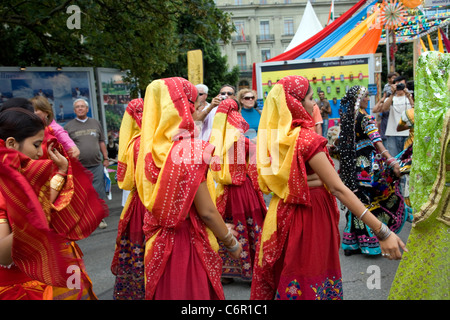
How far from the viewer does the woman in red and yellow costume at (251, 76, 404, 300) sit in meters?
2.61

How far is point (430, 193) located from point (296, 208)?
2.78ft

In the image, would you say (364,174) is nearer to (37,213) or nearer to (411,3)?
(37,213)

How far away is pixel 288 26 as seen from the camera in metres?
45.5

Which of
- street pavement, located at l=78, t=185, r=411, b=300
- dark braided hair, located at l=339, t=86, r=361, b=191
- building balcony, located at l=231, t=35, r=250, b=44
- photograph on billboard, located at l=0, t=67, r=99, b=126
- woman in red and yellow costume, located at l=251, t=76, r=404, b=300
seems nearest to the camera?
woman in red and yellow costume, located at l=251, t=76, r=404, b=300

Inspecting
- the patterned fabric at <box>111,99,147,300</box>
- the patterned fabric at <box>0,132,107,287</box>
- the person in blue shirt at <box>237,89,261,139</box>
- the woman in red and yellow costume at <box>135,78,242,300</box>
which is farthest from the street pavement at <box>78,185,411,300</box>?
the patterned fabric at <box>0,132,107,287</box>

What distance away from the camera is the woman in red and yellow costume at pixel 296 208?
8.57 ft

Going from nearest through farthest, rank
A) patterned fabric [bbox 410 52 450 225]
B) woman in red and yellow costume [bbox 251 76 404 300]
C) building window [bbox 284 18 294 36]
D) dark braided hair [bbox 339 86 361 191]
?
patterned fabric [bbox 410 52 450 225]
woman in red and yellow costume [bbox 251 76 404 300]
dark braided hair [bbox 339 86 361 191]
building window [bbox 284 18 294 36]

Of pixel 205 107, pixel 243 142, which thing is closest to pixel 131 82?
pixel 205 107

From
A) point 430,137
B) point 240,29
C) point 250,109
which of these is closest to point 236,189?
point 250,109

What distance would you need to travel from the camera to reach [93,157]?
6227mm

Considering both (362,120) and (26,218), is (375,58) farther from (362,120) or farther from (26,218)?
(26,218)

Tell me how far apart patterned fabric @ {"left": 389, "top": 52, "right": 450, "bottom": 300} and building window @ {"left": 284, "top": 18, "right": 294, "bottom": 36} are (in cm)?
4569

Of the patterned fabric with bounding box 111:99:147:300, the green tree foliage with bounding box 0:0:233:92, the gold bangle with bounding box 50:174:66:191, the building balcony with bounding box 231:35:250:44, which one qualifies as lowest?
the patterned fabric with bounding box 111:99:147:300

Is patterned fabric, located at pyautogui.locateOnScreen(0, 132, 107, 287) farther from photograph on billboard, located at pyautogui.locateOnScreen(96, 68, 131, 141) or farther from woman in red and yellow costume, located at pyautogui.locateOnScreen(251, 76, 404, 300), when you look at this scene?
photograph on billboard, located at pyautogui.locateOnScreen(96, 68, 131, 141)
